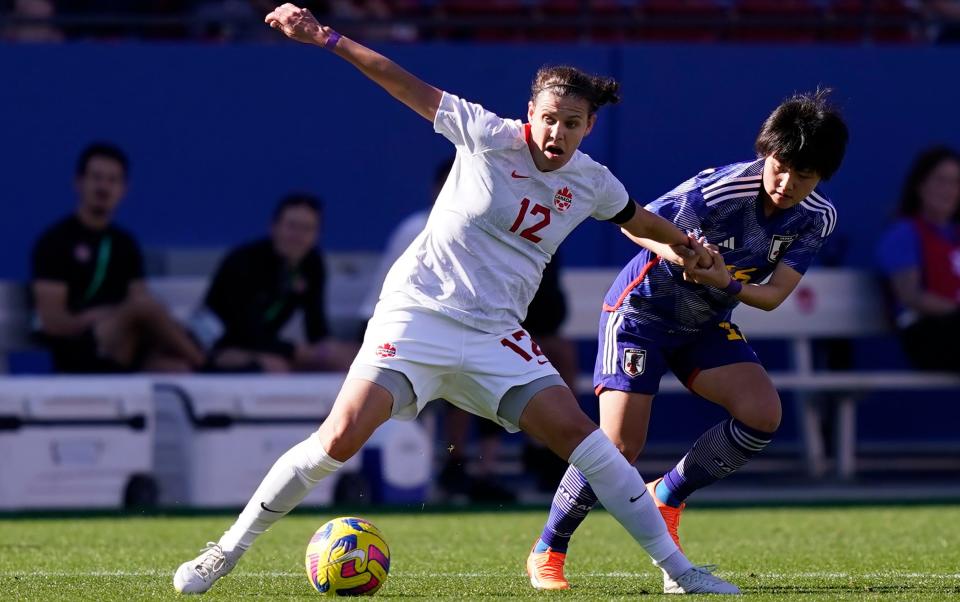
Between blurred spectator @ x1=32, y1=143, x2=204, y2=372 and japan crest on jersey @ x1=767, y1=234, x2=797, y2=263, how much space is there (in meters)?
5.35

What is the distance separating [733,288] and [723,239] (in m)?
0.32

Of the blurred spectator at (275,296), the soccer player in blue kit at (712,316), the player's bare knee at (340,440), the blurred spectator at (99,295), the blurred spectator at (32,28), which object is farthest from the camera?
the blurred spectator at (32,28)

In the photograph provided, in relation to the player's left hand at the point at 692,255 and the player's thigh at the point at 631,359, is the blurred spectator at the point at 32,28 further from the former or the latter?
the player's left hand at the point at 692,255

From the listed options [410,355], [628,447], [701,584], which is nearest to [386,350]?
[410,355]

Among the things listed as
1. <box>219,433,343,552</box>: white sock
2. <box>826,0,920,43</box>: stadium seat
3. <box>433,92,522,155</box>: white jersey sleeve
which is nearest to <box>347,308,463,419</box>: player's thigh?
<box>219,433,343,552</box>: white sock

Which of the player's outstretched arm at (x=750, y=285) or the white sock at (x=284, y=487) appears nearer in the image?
the white sock at (x=284, y=487)

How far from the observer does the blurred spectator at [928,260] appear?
11.8 m

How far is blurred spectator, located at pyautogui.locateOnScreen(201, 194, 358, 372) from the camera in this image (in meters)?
11.1

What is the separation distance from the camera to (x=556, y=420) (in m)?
5.68

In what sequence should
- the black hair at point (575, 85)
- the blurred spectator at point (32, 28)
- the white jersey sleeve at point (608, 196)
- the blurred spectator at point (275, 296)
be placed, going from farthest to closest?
the blurred spectator at point (32, 28), the blurred spectator at point (275, 296), the white jersey sleeve at point (608, 196), the black hair at point (575, 85)

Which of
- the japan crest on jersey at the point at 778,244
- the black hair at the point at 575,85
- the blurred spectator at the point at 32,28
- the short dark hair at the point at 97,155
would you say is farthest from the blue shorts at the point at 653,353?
the blurred spectator at the point at 32,28

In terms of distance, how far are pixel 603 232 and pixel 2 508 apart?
521 cm

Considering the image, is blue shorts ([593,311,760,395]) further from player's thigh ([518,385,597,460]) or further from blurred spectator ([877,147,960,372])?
blurred spectator ([877,147,960,372])

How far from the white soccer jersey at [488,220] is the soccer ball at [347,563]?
839 millimetres
